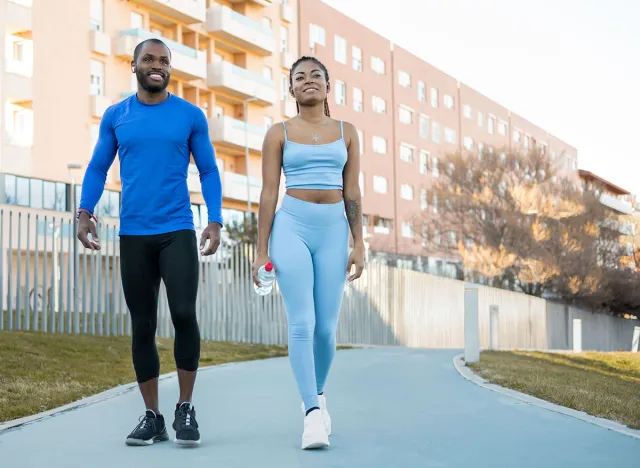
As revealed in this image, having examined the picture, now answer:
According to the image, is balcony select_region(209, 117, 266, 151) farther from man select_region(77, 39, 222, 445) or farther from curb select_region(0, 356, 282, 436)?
man select_region(77, 39, 222, 445)

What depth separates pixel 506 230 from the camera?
4209 centimetres

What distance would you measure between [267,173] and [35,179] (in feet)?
112

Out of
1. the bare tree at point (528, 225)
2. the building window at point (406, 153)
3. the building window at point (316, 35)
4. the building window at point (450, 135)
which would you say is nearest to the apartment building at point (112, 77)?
the building window at point (316, 35)

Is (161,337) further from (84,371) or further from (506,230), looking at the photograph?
(506,230)

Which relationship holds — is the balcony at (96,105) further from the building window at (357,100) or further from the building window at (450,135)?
the building window at (450,135)

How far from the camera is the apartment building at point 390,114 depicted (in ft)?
189

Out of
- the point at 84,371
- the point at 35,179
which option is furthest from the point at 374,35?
the point at 84,371

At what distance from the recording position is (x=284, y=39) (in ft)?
180

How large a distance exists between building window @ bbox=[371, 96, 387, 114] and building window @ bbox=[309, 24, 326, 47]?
618 cm

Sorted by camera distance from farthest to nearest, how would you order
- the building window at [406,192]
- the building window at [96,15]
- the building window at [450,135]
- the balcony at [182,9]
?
the building window at [450,135]
the building window at [406,192]
the balcony at [182,9]
the building window at [96,15]

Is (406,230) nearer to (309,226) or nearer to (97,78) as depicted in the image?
(97,78)

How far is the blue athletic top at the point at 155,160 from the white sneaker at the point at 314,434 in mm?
1230

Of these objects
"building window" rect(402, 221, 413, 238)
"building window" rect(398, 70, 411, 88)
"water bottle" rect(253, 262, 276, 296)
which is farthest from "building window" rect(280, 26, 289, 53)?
"water bottle" rect(253, 262, 276, 296)

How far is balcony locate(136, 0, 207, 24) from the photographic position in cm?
4447
